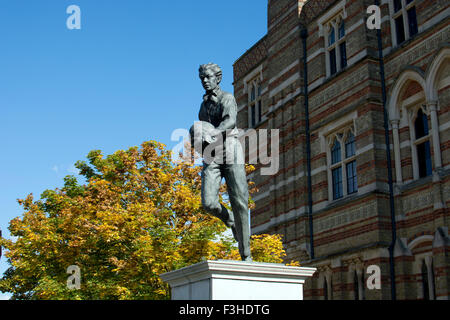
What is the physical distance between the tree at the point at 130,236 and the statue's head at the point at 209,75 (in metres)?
8.27

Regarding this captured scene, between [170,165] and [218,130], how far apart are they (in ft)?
37.2

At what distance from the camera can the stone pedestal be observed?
6.80m

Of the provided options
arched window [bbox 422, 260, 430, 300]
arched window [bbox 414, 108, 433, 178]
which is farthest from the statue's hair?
arched window [bbox 422, 260, 430, 300]

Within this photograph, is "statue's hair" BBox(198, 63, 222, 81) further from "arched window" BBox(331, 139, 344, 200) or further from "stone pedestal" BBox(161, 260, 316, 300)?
"arched window" BBox(331, 139, 344, 200)

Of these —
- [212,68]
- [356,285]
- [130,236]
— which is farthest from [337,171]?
[212,68]

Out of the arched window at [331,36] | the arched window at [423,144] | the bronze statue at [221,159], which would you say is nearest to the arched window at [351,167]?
the arched window at [423,144]

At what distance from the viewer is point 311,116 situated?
21.6 m

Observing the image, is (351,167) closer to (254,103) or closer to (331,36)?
(331,36)

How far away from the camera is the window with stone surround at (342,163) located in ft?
63.2

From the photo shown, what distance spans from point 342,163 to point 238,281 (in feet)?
43.5

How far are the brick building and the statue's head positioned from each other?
9.90 meters

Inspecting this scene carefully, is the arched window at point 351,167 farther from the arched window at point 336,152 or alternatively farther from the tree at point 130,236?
the tree at point 130,236
